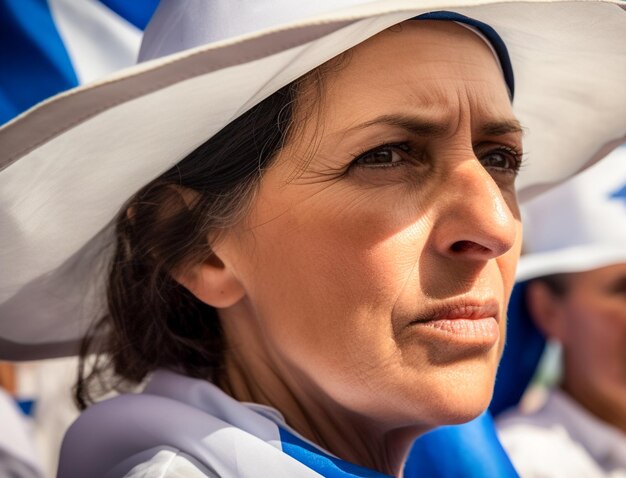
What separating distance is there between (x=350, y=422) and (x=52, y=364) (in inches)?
96.5

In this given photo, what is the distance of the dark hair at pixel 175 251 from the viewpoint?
1.64m

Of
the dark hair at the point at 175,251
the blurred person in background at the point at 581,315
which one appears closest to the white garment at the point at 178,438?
the dark hair at the point at 175,251

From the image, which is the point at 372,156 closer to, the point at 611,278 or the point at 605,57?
the point at 605,57

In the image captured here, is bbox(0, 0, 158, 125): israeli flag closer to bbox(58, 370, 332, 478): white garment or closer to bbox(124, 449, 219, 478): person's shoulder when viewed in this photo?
bbox(58, 370, 332, 478): white garment

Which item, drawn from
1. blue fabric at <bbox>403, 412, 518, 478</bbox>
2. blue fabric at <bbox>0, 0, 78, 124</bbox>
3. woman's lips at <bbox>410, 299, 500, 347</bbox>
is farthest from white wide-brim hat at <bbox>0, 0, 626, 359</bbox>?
blue fabric at <bbox>0, 0, 78, 124</bbox>

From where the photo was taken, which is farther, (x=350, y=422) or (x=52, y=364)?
(x=52, y=364)

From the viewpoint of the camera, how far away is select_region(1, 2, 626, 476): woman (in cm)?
153

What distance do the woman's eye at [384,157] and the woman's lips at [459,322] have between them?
0.28 meters

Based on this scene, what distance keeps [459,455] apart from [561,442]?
1727mm

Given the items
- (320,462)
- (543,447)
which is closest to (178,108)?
(320,462)

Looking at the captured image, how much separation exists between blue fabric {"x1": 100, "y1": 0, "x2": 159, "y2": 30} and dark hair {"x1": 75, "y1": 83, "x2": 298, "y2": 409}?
119 cm

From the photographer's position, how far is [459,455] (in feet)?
7.05

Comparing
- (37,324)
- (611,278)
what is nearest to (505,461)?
(37,324)

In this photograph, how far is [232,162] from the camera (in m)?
1.66
